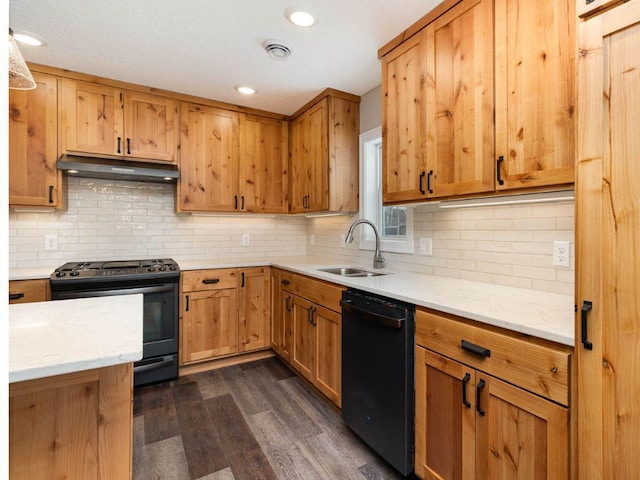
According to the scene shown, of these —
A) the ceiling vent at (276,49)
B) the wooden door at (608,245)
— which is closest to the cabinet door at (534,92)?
the wooden door at (608,245)

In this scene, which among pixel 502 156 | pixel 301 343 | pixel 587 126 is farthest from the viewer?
pixel 301 343

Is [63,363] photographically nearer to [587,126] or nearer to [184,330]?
[587,126]

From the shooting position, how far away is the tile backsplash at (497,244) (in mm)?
1630

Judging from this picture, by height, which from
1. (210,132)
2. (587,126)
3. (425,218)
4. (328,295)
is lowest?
(328,295)

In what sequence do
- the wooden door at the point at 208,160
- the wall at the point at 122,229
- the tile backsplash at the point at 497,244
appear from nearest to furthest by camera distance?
the tile backsplash at the point at 497,244, the wall at the point at 122,229, the wooden door at the point at 208,160

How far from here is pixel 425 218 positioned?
7.67 ft

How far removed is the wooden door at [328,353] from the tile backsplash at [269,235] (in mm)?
712

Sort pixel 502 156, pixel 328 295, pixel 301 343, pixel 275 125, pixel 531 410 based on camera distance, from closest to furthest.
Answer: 1. pixel 531 410
2. pixel 502 156
3. pixel 328 295
4. pixel 301 343
5. pixel 275 125

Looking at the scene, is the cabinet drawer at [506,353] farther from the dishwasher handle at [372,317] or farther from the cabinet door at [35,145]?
the cabinet door at [35,145]

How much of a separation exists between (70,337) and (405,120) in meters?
1.90

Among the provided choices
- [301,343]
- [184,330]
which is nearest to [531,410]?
[301,343]

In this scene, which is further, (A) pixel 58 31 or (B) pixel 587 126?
(A) pixel 58 31

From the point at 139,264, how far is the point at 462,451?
2678 millimetres

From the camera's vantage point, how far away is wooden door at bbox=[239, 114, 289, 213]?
10.9 ft
